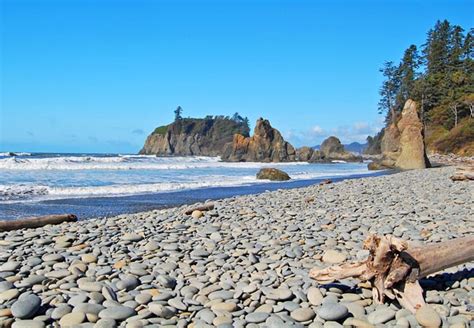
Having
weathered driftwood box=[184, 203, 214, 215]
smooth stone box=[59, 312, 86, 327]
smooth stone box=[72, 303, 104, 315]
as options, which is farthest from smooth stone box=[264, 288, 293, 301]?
weathered driftwood box=[184, 203, 214, 215]

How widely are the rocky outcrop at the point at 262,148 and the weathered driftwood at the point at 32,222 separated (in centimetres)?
5016

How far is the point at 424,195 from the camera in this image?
1039 centimetres

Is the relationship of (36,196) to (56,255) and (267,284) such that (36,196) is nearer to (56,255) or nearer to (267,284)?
(56,255)

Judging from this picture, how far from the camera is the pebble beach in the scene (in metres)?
3.54

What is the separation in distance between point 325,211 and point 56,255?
4939mm

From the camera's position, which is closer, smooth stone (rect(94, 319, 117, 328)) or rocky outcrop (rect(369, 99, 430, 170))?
smooth stone (rect(94, 319, 117, 328))

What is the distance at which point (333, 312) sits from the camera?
11.5 feet

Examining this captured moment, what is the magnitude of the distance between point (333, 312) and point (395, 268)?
0.68m

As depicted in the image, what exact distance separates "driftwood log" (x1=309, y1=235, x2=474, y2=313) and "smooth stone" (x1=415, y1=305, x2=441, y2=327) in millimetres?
76

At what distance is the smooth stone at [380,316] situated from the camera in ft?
11.3

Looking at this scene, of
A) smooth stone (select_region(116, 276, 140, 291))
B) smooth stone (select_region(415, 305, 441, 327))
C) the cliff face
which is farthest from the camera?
the cliff face

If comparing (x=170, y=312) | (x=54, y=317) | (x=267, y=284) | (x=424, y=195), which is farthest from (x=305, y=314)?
(x=424, y=195)

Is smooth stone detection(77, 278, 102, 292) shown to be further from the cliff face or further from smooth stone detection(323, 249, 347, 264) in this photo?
the cliff face

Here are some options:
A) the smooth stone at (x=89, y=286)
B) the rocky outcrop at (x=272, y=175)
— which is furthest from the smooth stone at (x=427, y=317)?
the rocky outcrop at (x=272, y=175)
